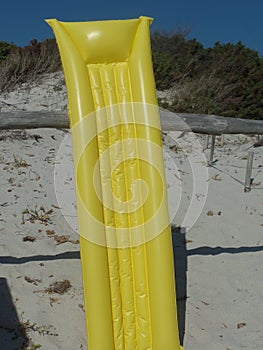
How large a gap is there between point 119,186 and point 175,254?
56.0 inches

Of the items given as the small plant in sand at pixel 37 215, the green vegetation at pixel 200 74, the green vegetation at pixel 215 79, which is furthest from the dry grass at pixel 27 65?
the small plant in sand at pixel 37 215

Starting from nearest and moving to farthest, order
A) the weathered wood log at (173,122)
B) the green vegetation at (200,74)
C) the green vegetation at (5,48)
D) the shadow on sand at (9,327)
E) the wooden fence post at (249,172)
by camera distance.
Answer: the shadow on sand at (9,327), the weathered wood log at (173,122), the wooden fence post at (249,172), the green vegetation at (200,74), the green vegetation at (5,48)

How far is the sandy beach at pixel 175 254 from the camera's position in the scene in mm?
2820

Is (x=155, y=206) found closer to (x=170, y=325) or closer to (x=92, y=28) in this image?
(x=170, y=325)

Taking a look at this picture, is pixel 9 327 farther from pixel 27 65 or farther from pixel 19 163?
pixel 27 65

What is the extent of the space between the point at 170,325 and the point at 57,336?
2.47ft

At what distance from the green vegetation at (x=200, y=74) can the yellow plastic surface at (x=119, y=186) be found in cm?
697

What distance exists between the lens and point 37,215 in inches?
167

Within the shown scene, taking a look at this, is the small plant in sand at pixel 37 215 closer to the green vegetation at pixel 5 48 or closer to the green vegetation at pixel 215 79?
the green vegetation at pixel 215 79

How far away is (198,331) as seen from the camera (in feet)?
9.33

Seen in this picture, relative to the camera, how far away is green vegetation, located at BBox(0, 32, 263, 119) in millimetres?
9859

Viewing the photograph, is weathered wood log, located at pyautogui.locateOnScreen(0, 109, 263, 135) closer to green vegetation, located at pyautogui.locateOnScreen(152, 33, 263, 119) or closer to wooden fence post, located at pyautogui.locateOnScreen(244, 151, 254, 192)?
wooden fence post, located at pyautogui.locateOnScreen(244, 151, 254, 192)

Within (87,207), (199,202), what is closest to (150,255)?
(87,207)

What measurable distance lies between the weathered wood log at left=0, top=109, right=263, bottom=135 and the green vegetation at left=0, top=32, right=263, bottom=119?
643 cm
